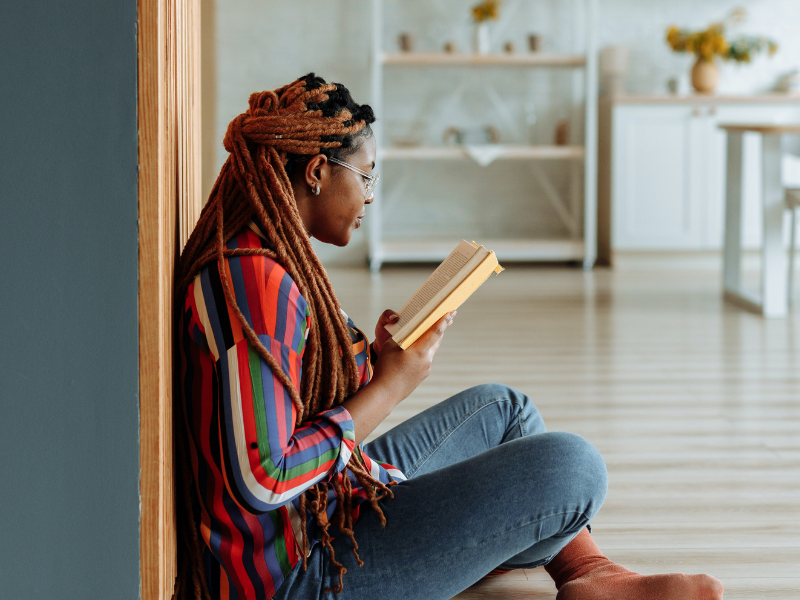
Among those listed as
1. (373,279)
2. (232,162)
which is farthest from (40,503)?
(373,279)

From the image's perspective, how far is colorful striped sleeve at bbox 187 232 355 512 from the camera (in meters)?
1.00

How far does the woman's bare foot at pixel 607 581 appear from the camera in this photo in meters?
1.28

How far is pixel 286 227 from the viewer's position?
1128mm

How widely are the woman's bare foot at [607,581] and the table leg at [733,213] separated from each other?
141 inches

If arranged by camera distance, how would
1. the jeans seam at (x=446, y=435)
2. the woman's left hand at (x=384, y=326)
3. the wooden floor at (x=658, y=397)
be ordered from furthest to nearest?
1. the wooden floor at (x=658, y=397)
2. the jeans seam at (x=446, y=435)
3. the woman's left hand at (x=384, y=326)

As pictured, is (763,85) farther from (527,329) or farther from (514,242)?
(527,329)

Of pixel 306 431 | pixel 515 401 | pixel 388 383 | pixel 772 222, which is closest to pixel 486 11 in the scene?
pixel 772 222

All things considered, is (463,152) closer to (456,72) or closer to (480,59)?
(480,59)

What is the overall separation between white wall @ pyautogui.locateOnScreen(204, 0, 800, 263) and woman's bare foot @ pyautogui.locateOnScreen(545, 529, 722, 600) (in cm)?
495

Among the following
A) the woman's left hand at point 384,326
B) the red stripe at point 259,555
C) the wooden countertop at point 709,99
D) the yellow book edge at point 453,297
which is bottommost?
the red stripe at point 259,555

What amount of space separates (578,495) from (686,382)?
2.06 meters

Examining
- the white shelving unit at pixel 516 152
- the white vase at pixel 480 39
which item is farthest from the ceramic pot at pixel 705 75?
the white vase at pixel 480 39

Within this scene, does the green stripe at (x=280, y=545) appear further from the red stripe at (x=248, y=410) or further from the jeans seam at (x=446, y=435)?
the jeans seam at (x=446, y=435)

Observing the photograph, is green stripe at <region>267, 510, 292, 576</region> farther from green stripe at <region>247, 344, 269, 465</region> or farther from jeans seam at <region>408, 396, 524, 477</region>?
jeans seam at <region>408, 396, 524, 477</region>
